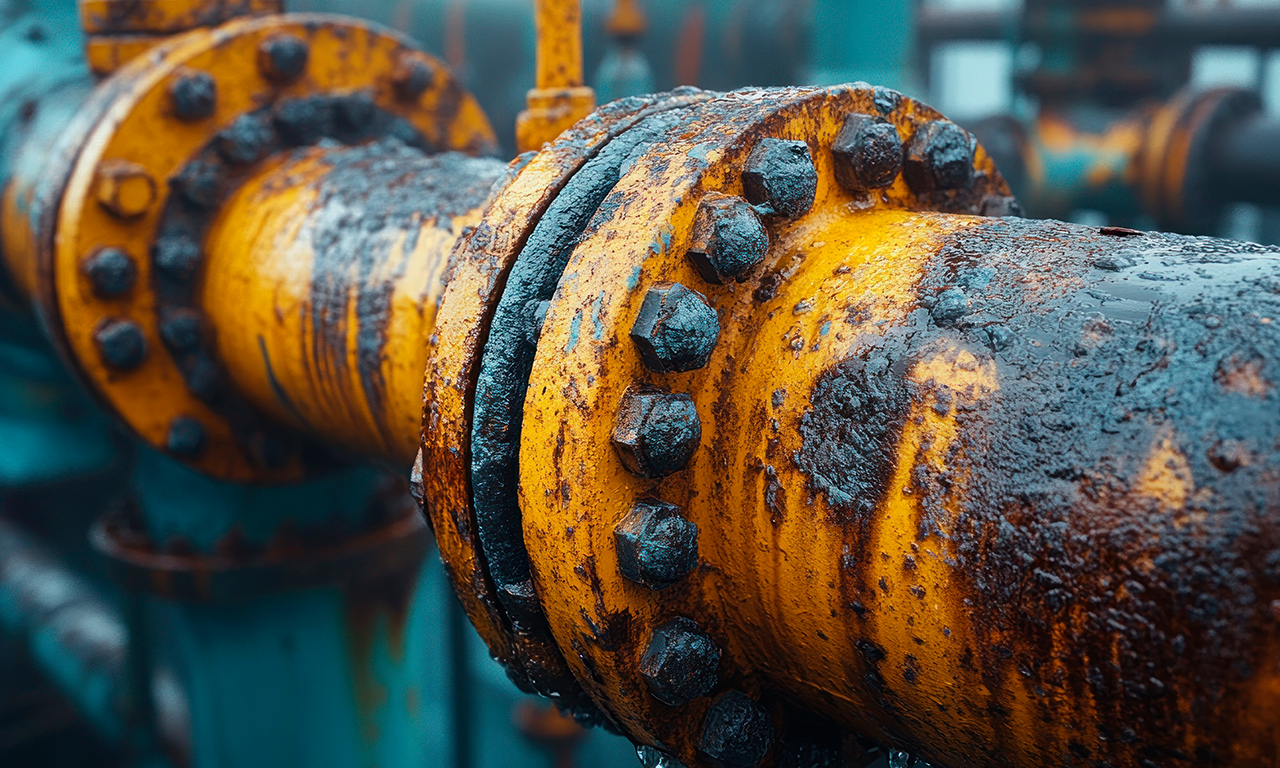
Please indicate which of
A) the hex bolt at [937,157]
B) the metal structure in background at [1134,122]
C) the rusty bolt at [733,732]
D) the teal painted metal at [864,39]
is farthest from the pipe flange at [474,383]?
the metal structure in background at [1134,122]

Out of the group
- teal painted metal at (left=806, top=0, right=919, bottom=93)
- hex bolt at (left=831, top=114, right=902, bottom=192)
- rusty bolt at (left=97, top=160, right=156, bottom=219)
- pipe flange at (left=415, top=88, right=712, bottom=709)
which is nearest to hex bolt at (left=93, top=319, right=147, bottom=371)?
rusty bolt at (left=97, top=160, right=156, bottom=219)

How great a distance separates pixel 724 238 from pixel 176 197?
84 centimetres

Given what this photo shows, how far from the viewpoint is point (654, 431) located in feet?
2.05

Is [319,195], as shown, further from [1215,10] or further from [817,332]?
[1215,10]

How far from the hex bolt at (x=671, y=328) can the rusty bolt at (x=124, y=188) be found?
82cm

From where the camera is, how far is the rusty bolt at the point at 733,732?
700 mm

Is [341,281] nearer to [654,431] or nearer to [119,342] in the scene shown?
[119,342]

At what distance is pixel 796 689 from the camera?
71cm

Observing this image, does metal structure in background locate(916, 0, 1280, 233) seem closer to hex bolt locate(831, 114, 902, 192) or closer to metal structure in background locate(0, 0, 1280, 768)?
metal structure in background locate(0, 0, 1280, 768)

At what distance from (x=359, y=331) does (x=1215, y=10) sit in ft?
13.1

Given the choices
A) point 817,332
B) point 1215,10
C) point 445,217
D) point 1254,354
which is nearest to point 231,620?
point 445,217

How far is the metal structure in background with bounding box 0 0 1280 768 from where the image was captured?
49 centimetres

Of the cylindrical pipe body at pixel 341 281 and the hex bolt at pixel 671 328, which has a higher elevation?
the hex bolt at pixel 671 328

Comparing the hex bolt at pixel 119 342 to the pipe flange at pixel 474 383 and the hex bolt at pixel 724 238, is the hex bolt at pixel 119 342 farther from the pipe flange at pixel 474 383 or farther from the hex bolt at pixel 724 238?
the hex bolt at pixel 724 238
